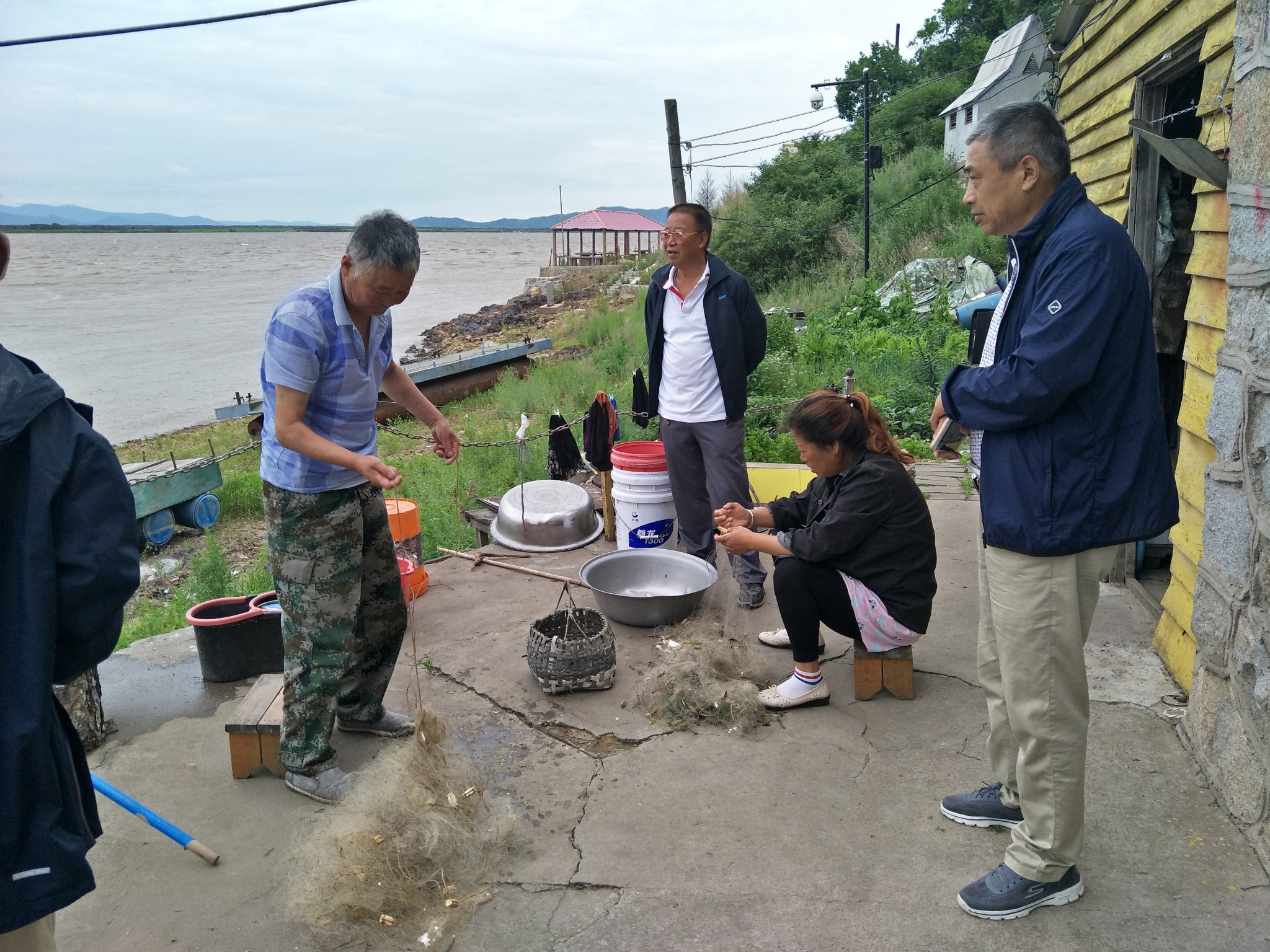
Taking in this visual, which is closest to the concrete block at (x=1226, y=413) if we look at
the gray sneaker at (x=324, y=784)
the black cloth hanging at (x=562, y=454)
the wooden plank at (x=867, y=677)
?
the wooden plank at (x=867, y=677)

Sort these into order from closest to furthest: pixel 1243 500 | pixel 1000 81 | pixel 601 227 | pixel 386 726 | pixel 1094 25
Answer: pixel 1243 500, pixel 386 726, pixel 1094 25, pixel 1000 81, pixel 601 227

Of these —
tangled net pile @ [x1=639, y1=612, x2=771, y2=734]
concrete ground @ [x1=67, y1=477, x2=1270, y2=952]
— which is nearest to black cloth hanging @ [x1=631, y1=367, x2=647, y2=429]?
concrete ground @ [x1=67, y1=477, x2=1270, y2=952]

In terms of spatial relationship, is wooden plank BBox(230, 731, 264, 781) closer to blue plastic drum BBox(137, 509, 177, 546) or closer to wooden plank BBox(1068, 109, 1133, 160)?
wooden plank BBox(1068, 109, 1133, 160)

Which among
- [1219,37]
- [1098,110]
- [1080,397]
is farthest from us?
[1098,110]

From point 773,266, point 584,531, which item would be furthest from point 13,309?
point 584,531

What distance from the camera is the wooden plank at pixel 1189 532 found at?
12.1 ft

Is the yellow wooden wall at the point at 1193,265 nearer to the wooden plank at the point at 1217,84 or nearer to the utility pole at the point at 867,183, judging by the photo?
the wooden plank at the point at 1217,84

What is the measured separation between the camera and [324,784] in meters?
3.49

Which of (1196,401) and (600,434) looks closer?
(1196,401)

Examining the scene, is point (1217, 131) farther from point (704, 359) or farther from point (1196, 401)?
point (704, 359)

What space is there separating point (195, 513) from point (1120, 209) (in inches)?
389

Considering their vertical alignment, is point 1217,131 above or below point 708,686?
above

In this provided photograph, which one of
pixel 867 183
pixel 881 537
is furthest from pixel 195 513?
pixel 867 183

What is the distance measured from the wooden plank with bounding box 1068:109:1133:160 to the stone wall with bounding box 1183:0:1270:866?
1556mm
